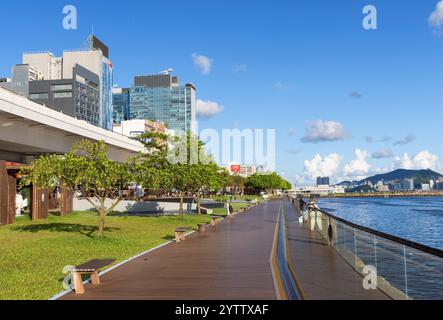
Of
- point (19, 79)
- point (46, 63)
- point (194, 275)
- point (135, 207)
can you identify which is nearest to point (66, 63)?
point (46, 63)

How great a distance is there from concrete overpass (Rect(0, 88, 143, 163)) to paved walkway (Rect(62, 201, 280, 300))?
1535cm

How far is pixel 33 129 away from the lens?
32656 mm

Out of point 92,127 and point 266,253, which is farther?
point 92,127

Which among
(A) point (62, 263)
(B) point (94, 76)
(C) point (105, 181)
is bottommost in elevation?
(A) point (62, 263)

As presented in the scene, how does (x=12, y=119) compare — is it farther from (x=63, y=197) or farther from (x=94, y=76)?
(x=94, y=76)

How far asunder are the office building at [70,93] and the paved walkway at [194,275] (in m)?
147

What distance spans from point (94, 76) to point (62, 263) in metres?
172

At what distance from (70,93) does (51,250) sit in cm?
15303

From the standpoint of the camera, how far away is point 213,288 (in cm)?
1010

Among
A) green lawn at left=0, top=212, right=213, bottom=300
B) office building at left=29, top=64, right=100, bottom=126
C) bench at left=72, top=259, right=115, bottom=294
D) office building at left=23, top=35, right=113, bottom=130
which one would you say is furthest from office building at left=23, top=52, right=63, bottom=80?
bench at left=72, top=259, right=115, bottom=294

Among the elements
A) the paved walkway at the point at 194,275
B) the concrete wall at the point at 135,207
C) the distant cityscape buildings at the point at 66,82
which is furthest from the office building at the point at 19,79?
the paved walkway at the point at 194,275

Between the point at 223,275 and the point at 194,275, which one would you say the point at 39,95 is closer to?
the point at 194,275

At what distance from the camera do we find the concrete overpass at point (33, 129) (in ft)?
90.4
